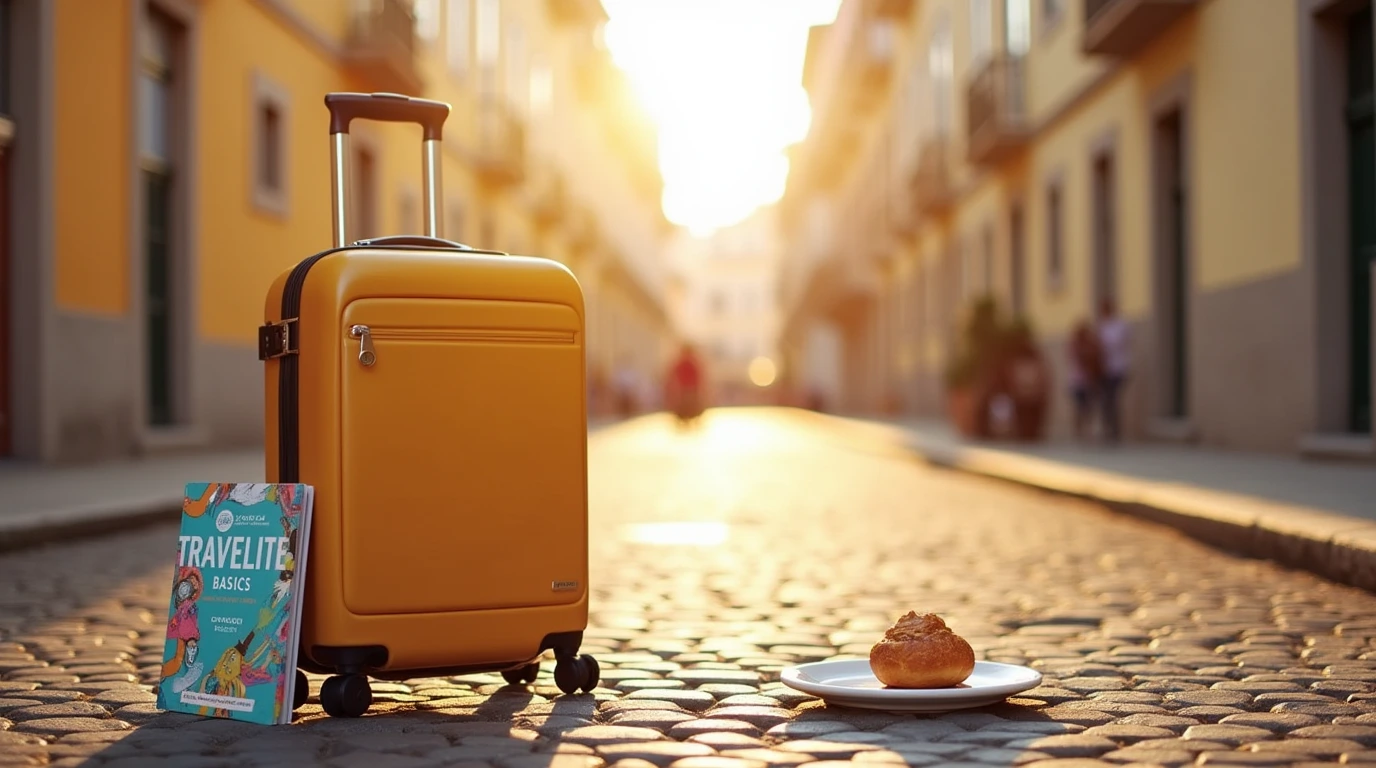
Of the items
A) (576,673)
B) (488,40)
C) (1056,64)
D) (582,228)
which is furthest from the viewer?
(582,228)

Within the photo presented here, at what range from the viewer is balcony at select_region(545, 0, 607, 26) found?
141ft

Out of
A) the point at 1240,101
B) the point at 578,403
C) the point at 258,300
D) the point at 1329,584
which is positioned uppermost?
the point at 1240,101

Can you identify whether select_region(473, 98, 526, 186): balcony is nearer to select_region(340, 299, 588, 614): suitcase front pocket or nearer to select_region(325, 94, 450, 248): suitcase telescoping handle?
select_region(325, 94, 450, 248): suitcase telescoping handle

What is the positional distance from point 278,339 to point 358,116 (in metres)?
0.65

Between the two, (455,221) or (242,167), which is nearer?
(242,167)

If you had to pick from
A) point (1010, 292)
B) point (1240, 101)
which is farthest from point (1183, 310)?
point (1010, 292)

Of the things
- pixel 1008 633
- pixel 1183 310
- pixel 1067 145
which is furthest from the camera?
pixel 1067 145

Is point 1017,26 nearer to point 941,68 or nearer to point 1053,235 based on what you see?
point 1053,235

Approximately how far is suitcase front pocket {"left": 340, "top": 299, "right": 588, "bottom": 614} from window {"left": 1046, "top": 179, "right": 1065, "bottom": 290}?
19.6 meters

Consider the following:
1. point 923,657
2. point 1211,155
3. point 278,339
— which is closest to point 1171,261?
point 1211,155

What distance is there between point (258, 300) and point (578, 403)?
15413mm

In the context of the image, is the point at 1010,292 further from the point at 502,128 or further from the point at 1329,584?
the point at 1329,584

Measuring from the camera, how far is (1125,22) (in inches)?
665

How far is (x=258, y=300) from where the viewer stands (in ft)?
61.5
